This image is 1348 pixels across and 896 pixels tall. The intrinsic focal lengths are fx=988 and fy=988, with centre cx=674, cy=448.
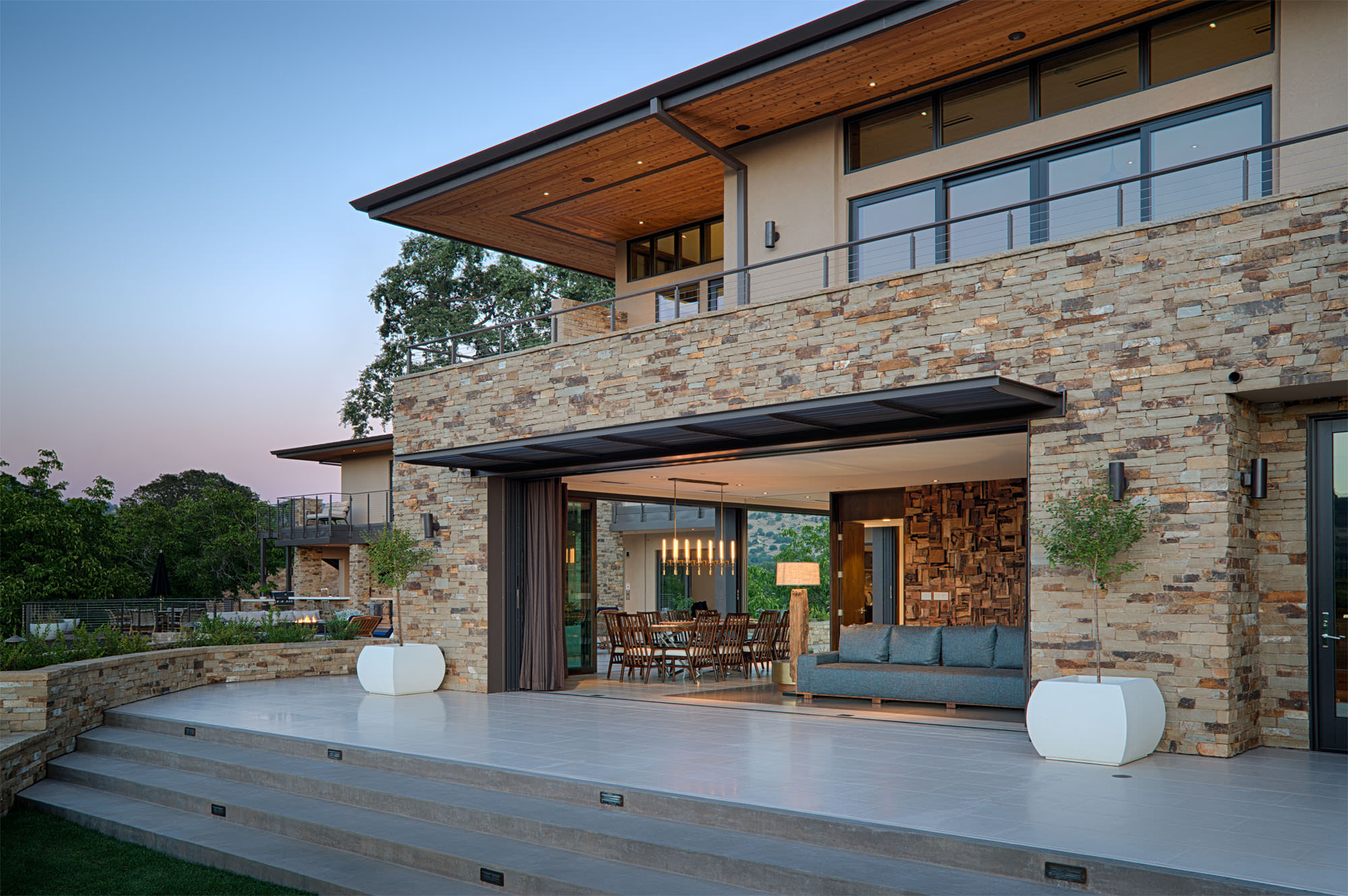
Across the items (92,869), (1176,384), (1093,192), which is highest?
(1093,192)

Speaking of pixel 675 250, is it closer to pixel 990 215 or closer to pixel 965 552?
pixel 965 552

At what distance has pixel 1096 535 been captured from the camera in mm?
7043

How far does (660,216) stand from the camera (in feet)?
45.5

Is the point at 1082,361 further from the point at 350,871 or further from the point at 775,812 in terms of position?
the point at 350,871

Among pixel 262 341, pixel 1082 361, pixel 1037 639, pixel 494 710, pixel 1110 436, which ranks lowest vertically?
pixel 494 710

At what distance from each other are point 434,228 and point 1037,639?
10166 millimetres

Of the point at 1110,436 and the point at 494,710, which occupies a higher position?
the point at 1110,436

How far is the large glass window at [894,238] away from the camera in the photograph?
385 inches

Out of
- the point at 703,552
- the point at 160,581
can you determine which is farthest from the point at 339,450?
the point at 703,552

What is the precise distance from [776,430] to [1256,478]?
3894 millimetres

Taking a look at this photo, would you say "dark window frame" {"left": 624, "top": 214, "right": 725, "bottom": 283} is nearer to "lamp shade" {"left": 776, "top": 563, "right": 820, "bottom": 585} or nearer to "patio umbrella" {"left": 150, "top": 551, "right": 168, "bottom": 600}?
"lamp shade" {"left": 776, "top": 563, "right": 820, "bottom": 585}

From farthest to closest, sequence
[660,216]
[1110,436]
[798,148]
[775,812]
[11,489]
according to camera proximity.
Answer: [11,489] < [660,216] < [798,148] < [1110,436] < [775,812]

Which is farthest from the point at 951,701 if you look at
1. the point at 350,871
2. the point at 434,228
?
the point at 434,228

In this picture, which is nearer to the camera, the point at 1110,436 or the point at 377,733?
the point at 1110,436
